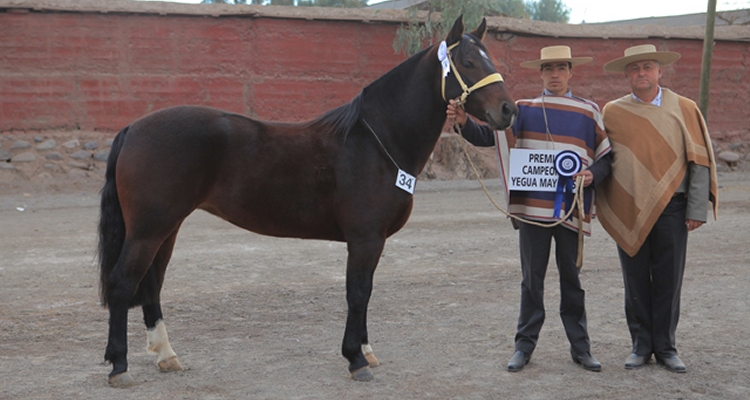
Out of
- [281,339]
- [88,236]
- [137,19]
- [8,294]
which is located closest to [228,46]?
[137,19]

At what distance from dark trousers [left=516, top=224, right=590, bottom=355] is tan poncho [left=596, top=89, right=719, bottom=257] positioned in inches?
16.3

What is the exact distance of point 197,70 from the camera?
620 inches

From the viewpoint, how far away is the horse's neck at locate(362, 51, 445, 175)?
4.43 m

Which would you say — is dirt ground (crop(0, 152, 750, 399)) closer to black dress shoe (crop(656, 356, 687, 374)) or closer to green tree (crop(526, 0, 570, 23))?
black dress shoe (crop(656, 356, 687, 374))

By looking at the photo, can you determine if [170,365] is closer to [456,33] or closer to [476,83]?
[476,83]

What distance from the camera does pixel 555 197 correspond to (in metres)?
4.43

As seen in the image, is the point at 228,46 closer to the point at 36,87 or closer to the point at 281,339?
the point at 36,87

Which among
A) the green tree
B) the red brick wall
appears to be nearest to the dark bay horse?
the red brick wall

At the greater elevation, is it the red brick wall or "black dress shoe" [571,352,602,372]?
the red brick wall

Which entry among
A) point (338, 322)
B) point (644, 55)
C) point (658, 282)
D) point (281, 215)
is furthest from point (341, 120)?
point (658, 282)

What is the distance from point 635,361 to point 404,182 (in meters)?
1.93

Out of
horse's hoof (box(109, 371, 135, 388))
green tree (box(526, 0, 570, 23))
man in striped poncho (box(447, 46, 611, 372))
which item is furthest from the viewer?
green tree (box(526, 0, 570, 23))

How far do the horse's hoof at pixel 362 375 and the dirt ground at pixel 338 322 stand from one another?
0.04 metres

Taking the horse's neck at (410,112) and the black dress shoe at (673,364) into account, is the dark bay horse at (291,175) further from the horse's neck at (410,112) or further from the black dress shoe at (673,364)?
the black dress shoe at (673,364)
